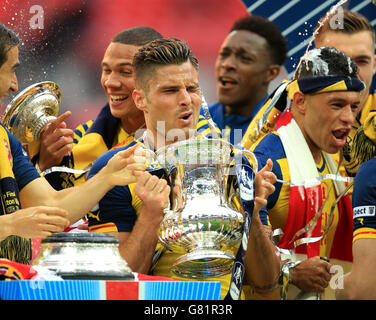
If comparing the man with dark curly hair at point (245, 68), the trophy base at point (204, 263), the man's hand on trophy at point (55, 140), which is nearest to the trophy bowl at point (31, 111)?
the man's hand on trophy at point (55, 140)

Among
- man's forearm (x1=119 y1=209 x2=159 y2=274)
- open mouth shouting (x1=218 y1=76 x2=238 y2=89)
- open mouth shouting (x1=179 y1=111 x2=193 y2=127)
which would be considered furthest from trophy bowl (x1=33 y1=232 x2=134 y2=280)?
open mouth shouting (x1=218 y1=76 x2=238 y2=89)

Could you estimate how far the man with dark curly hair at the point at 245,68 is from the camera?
4582 mm

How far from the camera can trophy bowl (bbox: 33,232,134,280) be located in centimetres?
162

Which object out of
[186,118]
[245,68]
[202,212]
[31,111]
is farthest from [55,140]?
[245,68]

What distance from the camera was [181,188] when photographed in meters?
2.19

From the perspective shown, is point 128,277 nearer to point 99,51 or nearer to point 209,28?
point 99,51

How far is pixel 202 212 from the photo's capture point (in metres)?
2.05

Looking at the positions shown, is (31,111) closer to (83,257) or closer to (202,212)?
(202,212)

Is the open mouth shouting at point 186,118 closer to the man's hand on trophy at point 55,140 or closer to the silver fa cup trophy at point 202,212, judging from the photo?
the silver fa cup trophy at point 202,212

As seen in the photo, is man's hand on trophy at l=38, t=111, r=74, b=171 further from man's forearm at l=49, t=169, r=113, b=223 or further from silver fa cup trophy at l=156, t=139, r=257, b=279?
silver fa cup trophy at l=156, t=139, r=257, b=279

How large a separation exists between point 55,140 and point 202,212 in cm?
134

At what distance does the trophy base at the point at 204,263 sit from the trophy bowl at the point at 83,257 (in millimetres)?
373

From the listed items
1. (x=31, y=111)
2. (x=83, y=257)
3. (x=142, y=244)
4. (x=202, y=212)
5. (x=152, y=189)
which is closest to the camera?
(x=83, y=257)
